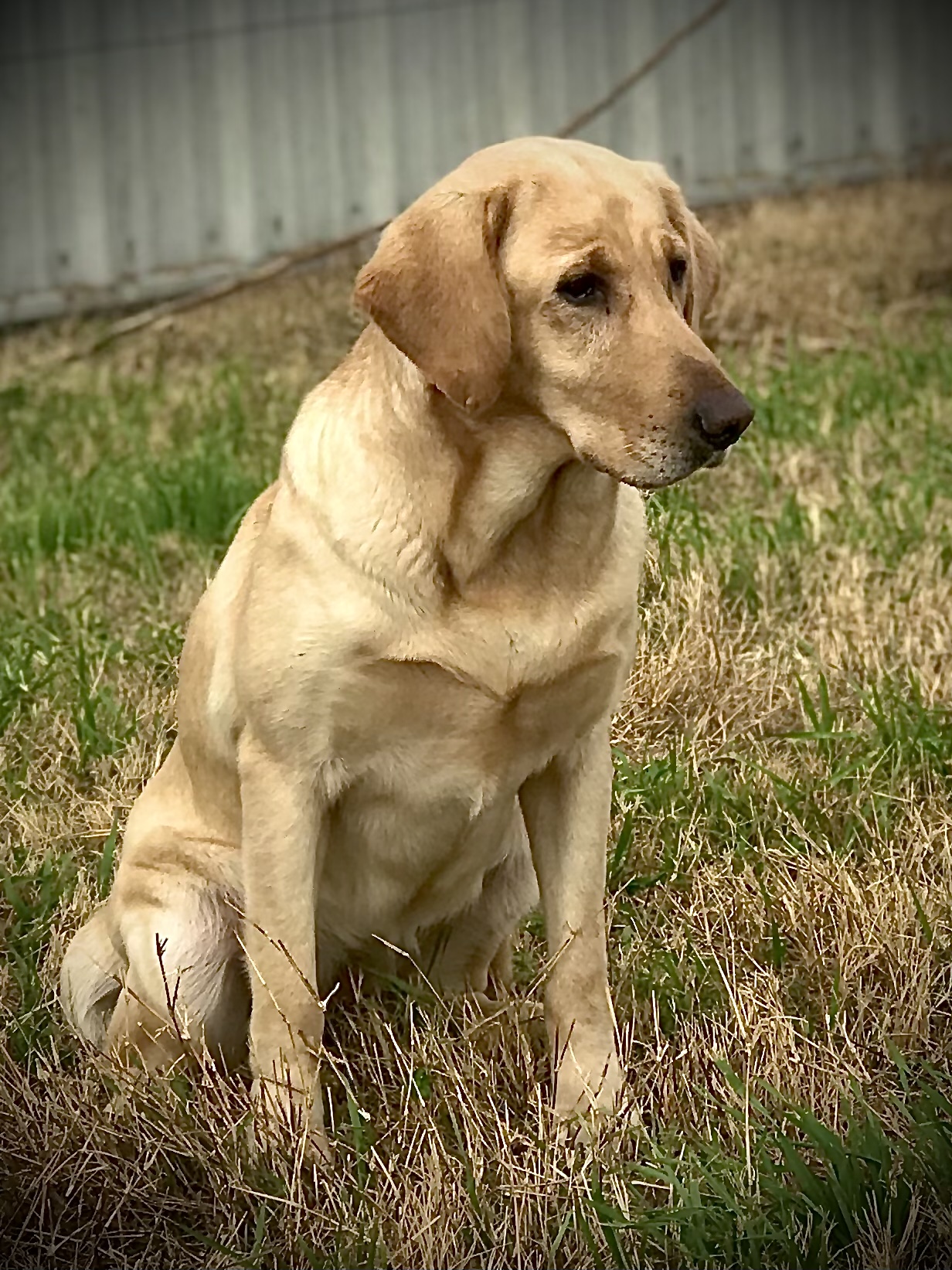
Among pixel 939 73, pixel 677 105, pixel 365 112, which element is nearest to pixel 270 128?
pixel 365 112

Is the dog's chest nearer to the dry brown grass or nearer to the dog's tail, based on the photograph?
the dry brown grass

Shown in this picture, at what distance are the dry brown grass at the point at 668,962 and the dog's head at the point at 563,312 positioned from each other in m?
0.85

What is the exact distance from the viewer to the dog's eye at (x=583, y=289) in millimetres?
2238

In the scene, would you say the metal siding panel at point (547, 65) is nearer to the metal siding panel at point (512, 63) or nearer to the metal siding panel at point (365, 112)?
the metal siding panel at point (512, 63)

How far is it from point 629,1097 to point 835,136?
8062 mm

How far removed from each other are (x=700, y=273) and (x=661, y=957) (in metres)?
1.03

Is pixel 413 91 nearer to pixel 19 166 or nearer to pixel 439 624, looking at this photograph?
pixel 19 166

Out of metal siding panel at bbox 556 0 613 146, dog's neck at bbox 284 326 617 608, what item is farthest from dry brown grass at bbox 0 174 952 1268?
metal siding panel at bbox 556 0 613 146

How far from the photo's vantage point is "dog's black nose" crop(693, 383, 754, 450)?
2.16 meters

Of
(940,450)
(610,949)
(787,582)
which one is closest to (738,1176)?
(610,949)

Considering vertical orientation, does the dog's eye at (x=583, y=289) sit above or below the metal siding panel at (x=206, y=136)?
above

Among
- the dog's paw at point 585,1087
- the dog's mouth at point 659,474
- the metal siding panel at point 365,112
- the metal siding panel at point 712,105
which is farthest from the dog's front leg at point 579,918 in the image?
the metal siding panel at point 712,105

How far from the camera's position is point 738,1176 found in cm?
217

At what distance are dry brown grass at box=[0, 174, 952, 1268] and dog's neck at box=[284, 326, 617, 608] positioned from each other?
71 centimetres
